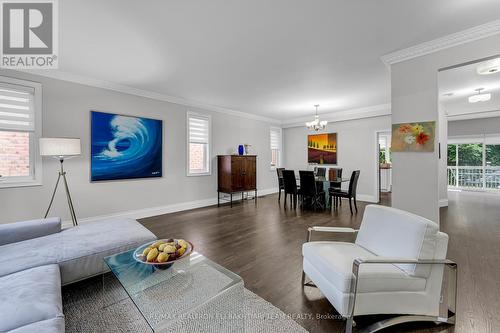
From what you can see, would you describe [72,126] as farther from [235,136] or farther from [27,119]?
[235,136]

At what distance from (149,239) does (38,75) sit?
3344 mm

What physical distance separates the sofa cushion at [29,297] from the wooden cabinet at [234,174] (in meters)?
4.23

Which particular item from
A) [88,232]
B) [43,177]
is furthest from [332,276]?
[43,177]

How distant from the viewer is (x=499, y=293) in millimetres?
2012

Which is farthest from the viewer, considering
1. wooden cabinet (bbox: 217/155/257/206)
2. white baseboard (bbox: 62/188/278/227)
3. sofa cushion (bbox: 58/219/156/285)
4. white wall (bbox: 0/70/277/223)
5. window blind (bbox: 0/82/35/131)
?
wooden cabinet (bbox: 217/155/257/206)

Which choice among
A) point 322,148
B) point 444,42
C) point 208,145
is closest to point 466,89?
point 444,42

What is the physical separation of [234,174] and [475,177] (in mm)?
8821

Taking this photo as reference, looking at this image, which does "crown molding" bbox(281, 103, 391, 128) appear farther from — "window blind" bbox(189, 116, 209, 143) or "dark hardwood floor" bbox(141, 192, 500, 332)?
"window blind" bbox(189, 116, 209, 143)

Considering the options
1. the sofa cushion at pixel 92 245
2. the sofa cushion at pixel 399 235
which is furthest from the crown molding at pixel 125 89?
the sofa cushion at pixel 399 235

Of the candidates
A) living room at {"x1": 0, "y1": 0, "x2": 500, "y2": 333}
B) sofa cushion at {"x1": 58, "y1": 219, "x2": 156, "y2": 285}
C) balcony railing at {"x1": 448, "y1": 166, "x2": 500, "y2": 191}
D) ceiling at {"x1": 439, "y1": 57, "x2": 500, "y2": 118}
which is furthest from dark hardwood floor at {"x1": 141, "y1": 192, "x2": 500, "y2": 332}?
ceiling at {"x1": 439, "y1": 57, "x2": 500, "y2": 118}

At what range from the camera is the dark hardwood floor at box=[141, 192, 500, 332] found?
5.83ft

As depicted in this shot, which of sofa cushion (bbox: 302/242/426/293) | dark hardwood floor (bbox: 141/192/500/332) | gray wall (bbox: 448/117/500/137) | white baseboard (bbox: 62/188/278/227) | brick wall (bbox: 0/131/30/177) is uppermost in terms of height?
gray wall (bbox: 448/117/500/137)

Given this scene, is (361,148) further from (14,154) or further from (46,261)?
(14,154)

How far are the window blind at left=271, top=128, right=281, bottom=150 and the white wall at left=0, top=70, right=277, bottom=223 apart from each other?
2.15 m
